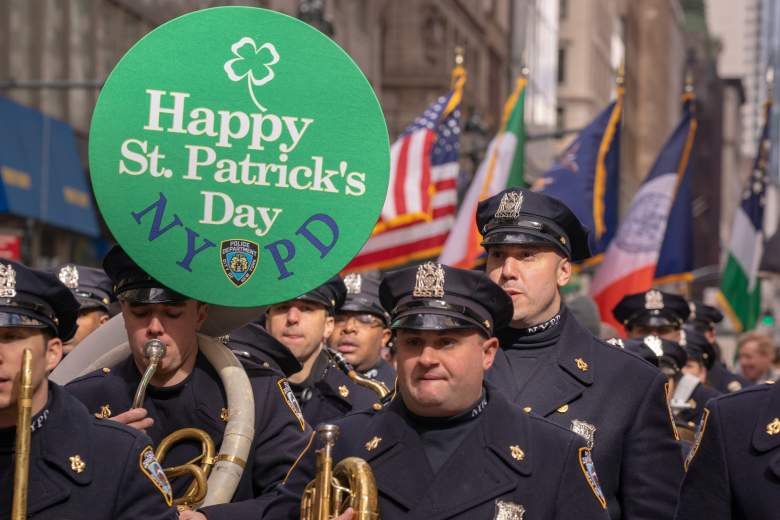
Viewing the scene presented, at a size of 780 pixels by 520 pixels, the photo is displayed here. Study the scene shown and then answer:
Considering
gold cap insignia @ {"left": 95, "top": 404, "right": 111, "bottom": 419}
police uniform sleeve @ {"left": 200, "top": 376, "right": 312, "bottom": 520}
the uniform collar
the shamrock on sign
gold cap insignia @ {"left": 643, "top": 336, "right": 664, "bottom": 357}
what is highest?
the shamrock on sign

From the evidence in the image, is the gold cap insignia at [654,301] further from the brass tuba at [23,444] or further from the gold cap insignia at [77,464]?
the brass tuba at [23,444]

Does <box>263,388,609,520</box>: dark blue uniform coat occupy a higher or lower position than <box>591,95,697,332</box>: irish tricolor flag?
higher

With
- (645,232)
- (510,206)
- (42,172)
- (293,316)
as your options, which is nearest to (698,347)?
(293,316)

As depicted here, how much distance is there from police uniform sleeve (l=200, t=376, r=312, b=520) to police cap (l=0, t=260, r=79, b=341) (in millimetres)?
1311

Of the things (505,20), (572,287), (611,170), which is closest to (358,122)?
(611,170)

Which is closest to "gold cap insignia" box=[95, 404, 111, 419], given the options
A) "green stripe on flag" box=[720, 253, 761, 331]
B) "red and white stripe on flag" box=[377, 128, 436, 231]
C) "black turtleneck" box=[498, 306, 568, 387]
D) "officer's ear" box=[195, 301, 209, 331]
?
"officer's ear" box=[195, 301, 209, 331]

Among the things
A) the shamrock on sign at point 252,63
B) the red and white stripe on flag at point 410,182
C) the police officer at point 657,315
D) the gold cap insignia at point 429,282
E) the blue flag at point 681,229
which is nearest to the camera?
the gold cap insignia at point 429,282

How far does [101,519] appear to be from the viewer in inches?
220

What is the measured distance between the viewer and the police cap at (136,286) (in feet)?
22.3

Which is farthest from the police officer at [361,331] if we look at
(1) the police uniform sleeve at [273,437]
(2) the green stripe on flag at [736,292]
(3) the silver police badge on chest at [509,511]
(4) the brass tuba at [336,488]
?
(2) the green stripe on flag at [736,292]

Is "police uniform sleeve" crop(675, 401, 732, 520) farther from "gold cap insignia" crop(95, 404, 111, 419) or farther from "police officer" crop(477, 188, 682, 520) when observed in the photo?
"gold cap insignia" crop(95, 404, 111, 419)

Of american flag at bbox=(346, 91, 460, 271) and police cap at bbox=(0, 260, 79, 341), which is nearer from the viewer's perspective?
police cap at bbox=(0, 260, 79, 341)

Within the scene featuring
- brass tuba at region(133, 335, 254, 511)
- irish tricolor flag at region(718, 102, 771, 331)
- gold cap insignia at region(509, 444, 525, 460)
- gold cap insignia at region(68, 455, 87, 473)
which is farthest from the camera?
irish tricolor flag at region(718, 102, 771, 331)

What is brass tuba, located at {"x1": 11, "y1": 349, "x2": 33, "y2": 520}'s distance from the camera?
5.30 m
